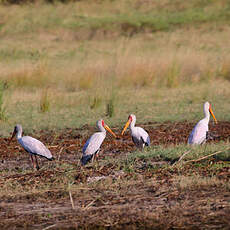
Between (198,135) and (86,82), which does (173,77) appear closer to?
(86,82)

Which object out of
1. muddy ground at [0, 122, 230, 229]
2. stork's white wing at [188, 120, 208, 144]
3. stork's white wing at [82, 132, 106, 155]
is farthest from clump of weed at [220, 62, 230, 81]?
muddy ground at [0, 122, 230, 229]

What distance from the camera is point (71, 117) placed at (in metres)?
13.8

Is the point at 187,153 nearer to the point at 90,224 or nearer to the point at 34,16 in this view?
the point at 90,224

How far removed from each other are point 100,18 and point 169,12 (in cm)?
406

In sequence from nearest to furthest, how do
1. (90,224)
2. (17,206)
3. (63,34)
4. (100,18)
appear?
(90,224)
(17,206)
(63,34)
(100,18)

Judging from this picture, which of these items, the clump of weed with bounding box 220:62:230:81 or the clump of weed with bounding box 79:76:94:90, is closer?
the clump of weed with bounding box 79:76:94:90

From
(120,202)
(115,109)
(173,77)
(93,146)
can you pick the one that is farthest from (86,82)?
(120,202)

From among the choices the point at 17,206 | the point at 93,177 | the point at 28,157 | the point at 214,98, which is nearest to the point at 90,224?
the point at 17,206

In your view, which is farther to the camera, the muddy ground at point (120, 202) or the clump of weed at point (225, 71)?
the clump of weed at point (225, 71)

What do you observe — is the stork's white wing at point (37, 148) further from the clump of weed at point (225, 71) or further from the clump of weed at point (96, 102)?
the clump of weed at point (225, 71)

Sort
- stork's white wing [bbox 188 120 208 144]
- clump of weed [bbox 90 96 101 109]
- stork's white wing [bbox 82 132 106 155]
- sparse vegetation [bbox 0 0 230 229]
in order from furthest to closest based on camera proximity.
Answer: clump of weed [bbox 90 96 101 109]
stork's white wing [bbox 188 120 208 144]
stork's white wing [bbox 82 132 106 155]
sparse vegetation [bbox 0 0 230 229]

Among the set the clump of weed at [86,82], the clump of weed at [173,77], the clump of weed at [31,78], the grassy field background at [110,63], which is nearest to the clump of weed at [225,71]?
the grassy field background at [110,63]

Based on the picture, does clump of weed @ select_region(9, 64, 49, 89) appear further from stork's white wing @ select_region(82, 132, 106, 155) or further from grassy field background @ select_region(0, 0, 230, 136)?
stork's white wing @ select_region(82, 132, 106, 155)

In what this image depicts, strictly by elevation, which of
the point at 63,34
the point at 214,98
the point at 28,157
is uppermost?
the point at 28,157
